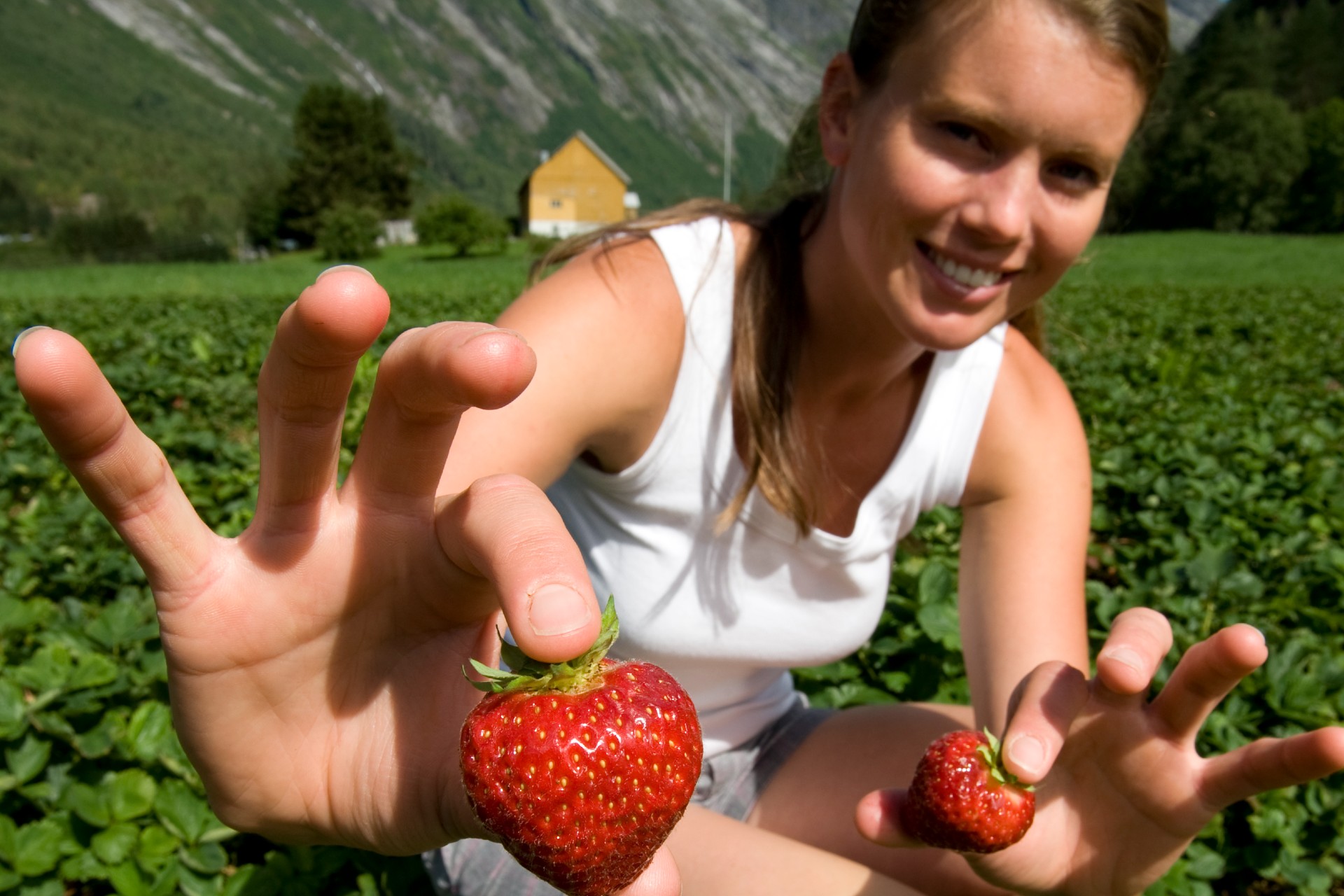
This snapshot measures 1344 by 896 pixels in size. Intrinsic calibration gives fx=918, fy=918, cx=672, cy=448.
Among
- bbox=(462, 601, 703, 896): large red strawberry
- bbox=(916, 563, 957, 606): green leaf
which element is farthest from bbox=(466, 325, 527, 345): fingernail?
bbox=(916, 563, 957, 606): green leaf

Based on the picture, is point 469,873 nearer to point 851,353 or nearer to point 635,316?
point 635,316

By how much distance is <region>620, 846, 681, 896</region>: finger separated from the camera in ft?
2.71

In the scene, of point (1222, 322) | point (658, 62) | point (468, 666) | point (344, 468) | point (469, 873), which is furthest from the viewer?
point (658, 62)

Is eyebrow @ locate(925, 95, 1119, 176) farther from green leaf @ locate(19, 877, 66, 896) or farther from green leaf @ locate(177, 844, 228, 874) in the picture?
green leaf @ locate(19, 877, 66, 896)

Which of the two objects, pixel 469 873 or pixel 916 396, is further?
pixel 916 396

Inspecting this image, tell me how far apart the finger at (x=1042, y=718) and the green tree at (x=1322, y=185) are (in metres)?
55.5

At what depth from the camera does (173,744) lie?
1660mm

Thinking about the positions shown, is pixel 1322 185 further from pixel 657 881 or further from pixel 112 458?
pixel 112 458

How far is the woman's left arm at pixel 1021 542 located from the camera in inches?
64.2

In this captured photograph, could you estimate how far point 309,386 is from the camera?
81 centimetres

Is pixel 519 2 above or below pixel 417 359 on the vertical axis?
below

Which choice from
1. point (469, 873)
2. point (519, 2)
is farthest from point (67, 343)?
point (519, 2)

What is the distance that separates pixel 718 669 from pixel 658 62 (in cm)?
19017

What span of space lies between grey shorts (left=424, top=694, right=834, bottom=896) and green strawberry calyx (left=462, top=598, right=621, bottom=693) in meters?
0.59
